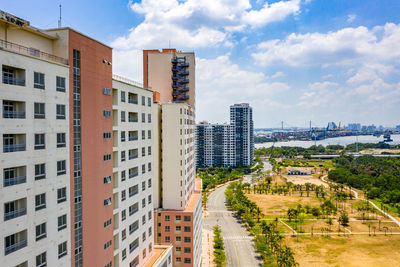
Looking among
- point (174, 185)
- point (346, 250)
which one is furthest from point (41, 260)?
point (346, 250)

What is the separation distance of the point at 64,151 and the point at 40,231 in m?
3.11

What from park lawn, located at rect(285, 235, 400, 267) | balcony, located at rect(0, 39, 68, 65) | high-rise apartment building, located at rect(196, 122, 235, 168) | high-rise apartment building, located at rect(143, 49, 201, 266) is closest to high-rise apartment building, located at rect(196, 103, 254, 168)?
high-rise apartment building, located at rect(196, 122, 235, 168)

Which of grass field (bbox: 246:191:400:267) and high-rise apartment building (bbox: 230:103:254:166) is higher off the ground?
high-rise apartment building (bbox: 230:103:254:166)

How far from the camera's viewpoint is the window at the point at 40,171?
388 inches

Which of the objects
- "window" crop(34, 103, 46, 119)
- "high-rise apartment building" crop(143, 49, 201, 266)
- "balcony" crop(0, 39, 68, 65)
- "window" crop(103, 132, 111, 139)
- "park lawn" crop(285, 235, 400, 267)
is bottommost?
"park lawn" crop(285, 235, 400, 267)

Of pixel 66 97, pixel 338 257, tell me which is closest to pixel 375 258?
pixel 338 257

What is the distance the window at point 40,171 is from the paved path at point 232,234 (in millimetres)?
27849

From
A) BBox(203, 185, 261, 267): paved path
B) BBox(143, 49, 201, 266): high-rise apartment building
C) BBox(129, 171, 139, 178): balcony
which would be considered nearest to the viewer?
BBox(129, 171, 139, 178): balcony

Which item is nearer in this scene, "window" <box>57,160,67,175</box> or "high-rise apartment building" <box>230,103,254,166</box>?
"window" <box>57,160,67,175</box>

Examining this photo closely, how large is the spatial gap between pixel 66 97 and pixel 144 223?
1035 centimetres

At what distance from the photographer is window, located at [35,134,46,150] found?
984 cm

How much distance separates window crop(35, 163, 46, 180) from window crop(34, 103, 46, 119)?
1.80m

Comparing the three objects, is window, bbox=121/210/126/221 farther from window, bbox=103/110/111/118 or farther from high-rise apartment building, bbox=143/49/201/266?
high-rise apartment building, bbox=143/49/201/266

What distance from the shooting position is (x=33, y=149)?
31.8ft
